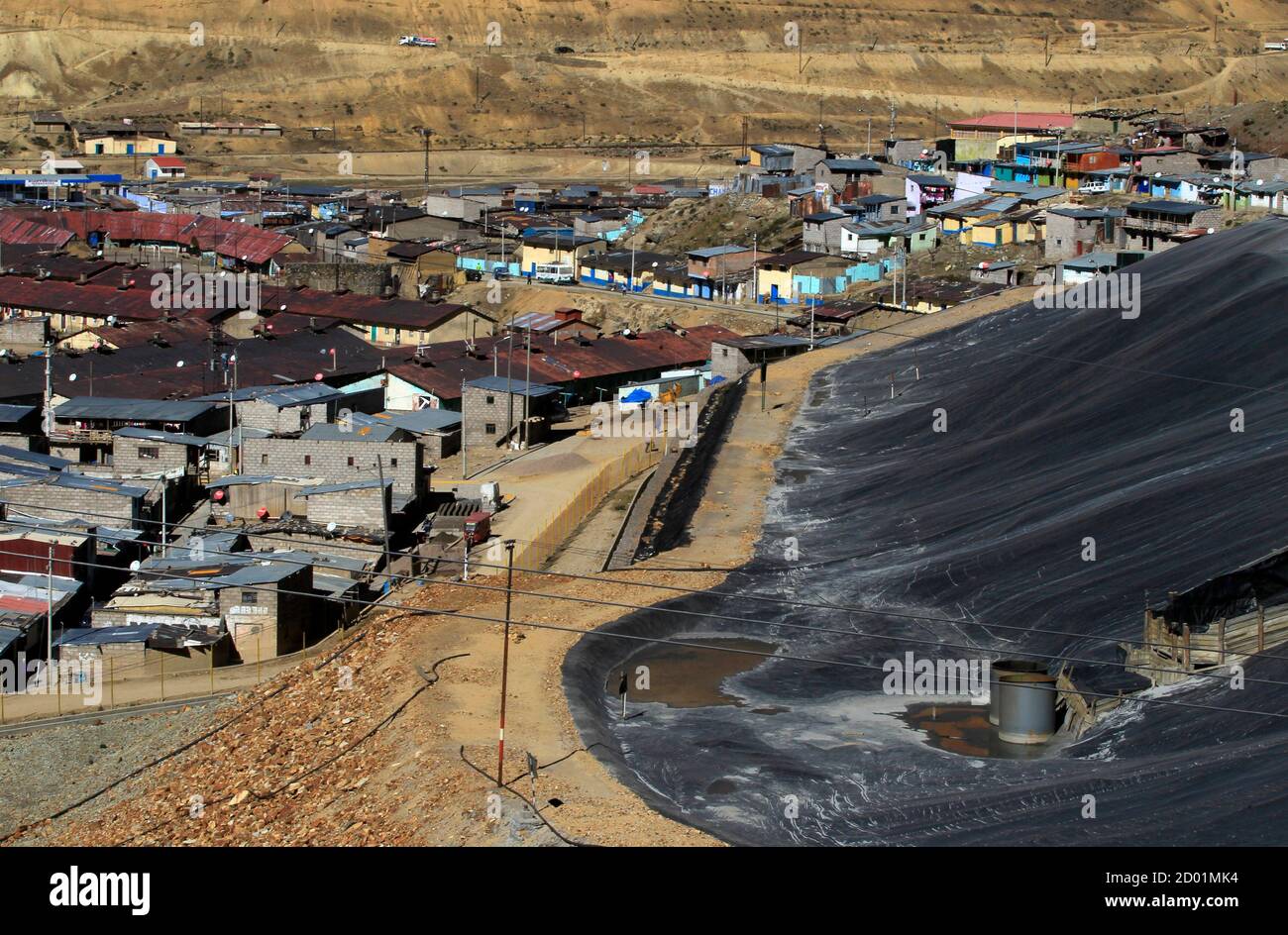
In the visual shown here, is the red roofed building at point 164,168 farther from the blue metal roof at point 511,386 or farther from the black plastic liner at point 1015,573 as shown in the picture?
the black plastic liner at point 1015,573

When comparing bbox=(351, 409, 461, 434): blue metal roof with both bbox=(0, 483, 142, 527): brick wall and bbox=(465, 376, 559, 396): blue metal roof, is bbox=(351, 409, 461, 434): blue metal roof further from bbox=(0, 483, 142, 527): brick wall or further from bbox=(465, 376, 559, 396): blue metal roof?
bbox=(0, 483, 142, 527): brick wall

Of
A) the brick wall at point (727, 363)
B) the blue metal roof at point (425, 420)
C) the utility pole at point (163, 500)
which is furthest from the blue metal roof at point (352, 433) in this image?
the brick wall at point (727, 363)

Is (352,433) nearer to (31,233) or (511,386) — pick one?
(511,386)

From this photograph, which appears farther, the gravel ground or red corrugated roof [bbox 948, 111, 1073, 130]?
red corrugated roof [bbox 948, 111, 1073, 130]

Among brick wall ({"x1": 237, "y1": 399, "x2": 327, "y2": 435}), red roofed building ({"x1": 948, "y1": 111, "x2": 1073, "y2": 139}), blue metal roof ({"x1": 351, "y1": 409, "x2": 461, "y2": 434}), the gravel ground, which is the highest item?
red roofed building ({"x1": 948, "y1": 111, "x2": 1073, "y2": 139})
